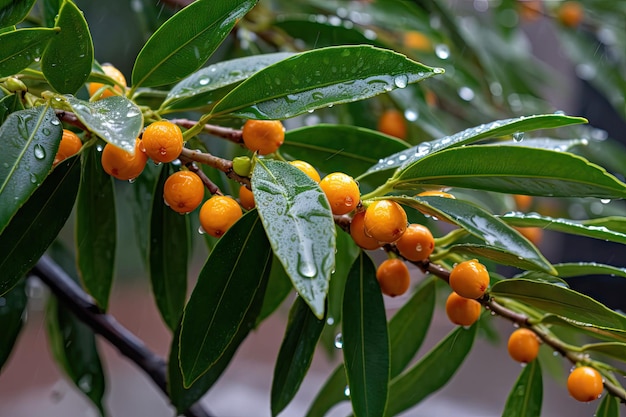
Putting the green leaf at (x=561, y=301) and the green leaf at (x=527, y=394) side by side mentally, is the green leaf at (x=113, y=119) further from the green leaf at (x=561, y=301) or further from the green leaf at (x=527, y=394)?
the green leaf at (x=527, y=394)

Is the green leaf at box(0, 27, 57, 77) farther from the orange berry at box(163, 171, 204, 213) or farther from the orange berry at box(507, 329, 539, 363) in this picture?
the orange berry at box(507, 329, 539, 363)

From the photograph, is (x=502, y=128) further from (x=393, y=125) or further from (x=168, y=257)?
(x=393, y=125)

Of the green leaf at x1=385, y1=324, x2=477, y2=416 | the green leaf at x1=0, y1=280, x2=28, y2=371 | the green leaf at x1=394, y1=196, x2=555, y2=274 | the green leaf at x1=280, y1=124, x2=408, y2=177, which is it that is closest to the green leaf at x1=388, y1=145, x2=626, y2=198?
the green leaf at x1=394, y1=196, x2=555, y2=274

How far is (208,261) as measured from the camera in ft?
1.58

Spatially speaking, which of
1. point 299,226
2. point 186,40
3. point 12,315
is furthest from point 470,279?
point 12,315

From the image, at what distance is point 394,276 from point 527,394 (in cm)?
17

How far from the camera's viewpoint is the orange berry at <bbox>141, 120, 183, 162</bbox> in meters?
0.42

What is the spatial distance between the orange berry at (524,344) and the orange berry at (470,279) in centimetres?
9

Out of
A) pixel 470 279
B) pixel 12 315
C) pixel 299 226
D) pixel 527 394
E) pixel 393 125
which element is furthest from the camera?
pixel 393 125

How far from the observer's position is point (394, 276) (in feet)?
1.73

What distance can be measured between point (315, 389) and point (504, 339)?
0.63m

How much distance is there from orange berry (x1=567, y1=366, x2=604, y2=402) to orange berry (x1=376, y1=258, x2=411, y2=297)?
0.48 feet

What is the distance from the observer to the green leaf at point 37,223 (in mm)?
479

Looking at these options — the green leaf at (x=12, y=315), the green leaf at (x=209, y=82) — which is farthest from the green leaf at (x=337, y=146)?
the green leaf at (x=12, y=315)
